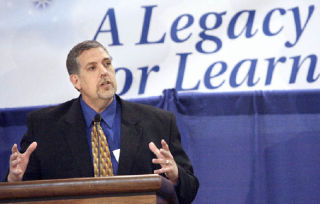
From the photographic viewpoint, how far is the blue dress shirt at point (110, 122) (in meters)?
2.63

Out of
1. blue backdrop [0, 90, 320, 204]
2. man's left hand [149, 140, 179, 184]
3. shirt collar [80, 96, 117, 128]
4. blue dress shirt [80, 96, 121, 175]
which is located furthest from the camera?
blue backdrop [0, 90, 320, 204]

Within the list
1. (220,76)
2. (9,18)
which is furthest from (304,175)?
(9,18)

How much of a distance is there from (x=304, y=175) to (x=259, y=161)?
10.7 inches

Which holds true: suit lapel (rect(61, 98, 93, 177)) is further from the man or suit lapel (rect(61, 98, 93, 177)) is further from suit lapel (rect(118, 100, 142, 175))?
suit lapel (rect(118, 100, 142, 175))

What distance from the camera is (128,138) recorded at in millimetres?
2596

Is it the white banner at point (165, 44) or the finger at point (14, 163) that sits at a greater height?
the white banner at point (165, 44)

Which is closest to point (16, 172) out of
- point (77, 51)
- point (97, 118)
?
point (97, 118)

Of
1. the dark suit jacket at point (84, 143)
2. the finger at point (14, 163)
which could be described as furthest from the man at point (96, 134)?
the finger at point (14, 163)

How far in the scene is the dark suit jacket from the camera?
8.25 ft

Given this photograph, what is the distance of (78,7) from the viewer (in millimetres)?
3531

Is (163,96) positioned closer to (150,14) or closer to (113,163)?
(150,14)

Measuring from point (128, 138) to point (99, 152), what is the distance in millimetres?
150

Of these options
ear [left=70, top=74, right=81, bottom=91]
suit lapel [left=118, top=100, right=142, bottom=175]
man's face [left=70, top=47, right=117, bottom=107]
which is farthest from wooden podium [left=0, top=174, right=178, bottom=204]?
ear [left=70, top=74, right=81, bottom=91]

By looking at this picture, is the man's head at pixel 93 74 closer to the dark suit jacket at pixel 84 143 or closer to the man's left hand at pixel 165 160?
the dark suit jacket at pixel 84 143
